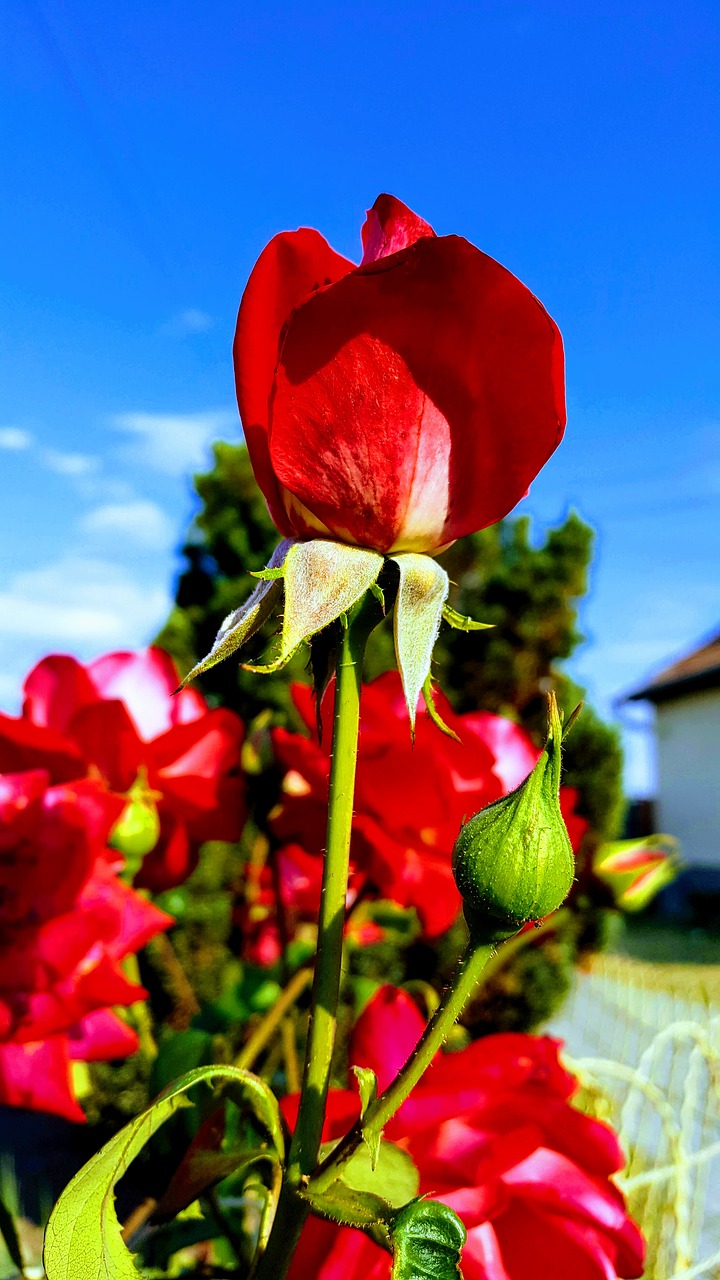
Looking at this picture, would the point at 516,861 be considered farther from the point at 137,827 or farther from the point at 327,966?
the point at 137,827

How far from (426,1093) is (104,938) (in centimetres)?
19

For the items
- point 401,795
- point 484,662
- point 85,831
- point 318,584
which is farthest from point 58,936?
point 484,662

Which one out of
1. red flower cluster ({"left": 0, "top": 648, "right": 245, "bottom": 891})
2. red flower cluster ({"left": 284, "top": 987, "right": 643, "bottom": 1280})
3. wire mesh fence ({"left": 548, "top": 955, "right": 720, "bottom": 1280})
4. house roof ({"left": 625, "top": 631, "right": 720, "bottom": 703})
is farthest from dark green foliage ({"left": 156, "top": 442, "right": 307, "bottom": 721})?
house roof ({"left": 625, "top": 631, "right": 720, "bottom": 703})

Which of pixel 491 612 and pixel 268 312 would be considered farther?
pixel 491 612

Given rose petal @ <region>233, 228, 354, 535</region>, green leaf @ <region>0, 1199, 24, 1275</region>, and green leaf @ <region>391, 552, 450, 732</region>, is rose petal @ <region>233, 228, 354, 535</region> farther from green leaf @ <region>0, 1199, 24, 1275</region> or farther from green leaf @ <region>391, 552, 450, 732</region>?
→ green leaf @ <region>0, 1199, 24, 1275</region>

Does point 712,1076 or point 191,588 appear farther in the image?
point 191,588

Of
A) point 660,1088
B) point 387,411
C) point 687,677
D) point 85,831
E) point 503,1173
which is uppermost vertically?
point 687,677

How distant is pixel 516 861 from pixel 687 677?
1125cm

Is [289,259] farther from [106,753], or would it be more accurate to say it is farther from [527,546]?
[527,546]

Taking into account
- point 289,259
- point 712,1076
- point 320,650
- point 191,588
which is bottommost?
point 712,1076

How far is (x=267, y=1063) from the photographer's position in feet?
1.79

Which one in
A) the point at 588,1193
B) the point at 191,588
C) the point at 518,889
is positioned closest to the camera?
the point at 518,889

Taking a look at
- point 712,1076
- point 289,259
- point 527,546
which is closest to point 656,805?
point 527,546

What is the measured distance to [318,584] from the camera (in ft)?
0.94
